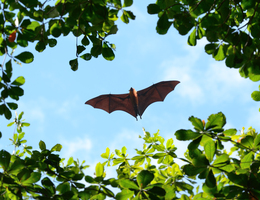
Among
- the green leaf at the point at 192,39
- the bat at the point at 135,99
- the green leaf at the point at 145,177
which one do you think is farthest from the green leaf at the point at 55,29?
the bat at the point at 135,99

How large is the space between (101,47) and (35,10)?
1.05 metres

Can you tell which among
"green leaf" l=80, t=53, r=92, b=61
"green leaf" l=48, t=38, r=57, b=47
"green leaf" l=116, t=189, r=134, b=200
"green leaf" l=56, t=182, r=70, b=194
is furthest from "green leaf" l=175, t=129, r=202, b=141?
"green leaf" l=48, t=38, r=57, b=47

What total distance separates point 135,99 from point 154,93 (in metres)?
1.31

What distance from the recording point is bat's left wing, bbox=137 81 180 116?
14414 millimetres

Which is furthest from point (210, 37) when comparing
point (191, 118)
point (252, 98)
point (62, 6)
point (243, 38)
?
point (62, 6)

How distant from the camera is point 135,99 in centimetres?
1494

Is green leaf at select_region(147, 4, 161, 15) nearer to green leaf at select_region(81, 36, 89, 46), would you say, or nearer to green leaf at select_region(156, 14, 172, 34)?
green leaf at select_region(156, 14, 172, 34)

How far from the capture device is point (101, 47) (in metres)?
3.45

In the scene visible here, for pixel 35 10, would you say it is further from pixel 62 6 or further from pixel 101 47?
pixel 101 47

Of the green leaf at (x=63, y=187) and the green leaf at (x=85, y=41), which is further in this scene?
the green leaf at (x=85, y=41)

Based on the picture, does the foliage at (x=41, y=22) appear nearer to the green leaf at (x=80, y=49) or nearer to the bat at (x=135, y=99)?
the green leaf at (x=80, y=49)

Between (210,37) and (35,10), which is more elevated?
(35,10)

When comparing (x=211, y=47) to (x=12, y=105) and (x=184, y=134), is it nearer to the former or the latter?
(x=184, y=134)

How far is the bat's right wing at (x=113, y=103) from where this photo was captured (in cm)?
1442
